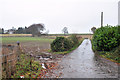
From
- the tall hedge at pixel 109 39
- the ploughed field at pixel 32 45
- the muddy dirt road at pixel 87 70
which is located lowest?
the muddy dirt road at pixel 87 70

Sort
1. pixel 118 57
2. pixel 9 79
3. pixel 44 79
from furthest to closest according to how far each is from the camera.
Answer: pixel 118 57
pixel 44 79
pixel 9 79

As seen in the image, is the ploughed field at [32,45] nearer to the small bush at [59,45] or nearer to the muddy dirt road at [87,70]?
the small bush at [59,45]

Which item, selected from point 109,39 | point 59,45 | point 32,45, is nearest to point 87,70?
point 109,39

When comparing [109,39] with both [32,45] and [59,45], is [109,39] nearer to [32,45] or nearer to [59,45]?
[59,45]

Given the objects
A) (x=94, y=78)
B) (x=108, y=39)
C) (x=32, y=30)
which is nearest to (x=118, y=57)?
(x=108, y=39)

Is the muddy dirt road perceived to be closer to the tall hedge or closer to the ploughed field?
the tall hedge

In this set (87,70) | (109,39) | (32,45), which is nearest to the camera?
(87,70)

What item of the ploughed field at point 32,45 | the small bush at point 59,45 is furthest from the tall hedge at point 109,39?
the ploughed field at point 32,45

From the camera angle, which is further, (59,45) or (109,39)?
(59,45)

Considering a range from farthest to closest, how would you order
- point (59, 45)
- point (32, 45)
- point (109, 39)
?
point (32, 45), point (59, 45), point (109, 39)

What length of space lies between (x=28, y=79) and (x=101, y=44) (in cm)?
899

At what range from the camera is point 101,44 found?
36.6 feet

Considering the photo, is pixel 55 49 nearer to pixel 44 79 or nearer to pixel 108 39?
pixel 108 39

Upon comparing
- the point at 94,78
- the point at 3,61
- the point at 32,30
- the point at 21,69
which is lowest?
the point at 94,78
